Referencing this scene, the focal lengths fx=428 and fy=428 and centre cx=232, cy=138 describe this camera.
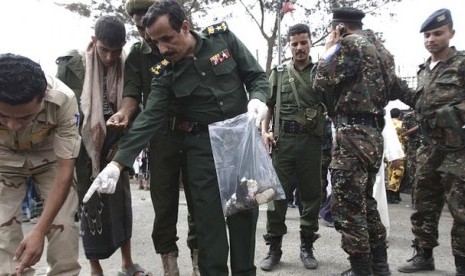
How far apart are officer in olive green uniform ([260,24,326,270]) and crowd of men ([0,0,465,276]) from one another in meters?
0.01

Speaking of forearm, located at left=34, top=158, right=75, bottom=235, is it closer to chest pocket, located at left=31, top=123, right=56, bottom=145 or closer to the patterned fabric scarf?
chest pocket, located at left=31, top=123, right=56, bottom=145

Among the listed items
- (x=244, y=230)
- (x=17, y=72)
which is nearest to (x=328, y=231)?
(x=244, y=230)

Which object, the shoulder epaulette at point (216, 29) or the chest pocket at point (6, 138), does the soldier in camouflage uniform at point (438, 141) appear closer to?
the shoulder epaulette at point (216, 29)

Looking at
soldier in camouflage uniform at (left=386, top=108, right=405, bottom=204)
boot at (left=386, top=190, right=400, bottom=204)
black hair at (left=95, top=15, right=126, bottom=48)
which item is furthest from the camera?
boot at (left=386, top=190, right=400, bottom=204)

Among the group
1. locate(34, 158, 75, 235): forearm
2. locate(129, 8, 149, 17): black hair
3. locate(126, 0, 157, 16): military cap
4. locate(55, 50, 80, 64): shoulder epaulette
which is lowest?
locate(34, 158, 75, 235): forearm

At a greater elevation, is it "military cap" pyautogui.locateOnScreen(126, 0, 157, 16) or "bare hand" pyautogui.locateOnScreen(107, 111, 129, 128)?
"military cap" pyautogui.locateOnScreen(126, 0, 157, 16)

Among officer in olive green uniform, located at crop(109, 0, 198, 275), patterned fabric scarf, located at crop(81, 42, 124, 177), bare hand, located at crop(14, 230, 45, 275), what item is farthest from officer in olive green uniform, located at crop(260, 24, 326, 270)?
bare hand, located at crop(14, 230, 45, 275)

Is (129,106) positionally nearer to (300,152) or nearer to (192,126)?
(192,126)

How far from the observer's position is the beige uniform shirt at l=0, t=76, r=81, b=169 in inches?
90.2

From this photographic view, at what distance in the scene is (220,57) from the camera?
2645 mm

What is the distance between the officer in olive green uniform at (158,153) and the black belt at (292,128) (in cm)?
114

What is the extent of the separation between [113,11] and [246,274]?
16118 mm

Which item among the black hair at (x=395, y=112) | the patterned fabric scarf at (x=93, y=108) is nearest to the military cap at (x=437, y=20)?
the patterned fabric scarf at (x=93, y=108)

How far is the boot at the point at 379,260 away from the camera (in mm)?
3324
